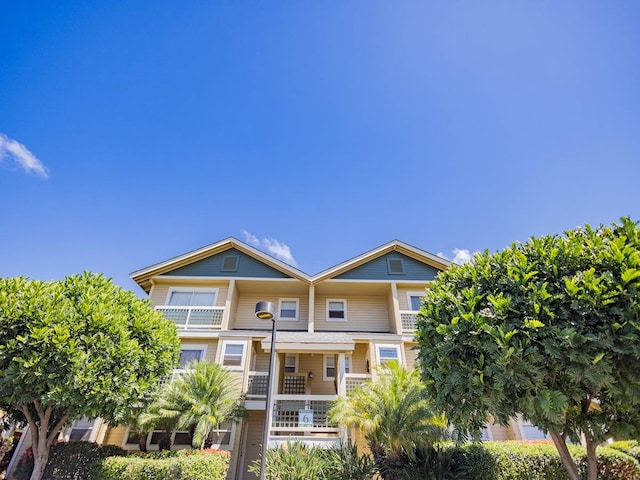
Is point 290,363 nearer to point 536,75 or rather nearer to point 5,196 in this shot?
point 5,196

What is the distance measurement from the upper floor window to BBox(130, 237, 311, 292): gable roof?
1.36 meters

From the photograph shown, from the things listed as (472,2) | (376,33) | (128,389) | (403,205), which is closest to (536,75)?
(472,2)

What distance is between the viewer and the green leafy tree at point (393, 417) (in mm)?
8844

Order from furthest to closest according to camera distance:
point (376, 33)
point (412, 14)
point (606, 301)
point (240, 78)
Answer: point (240, 78) → point (376, 33) → point (412, 14) → point (606, 301)

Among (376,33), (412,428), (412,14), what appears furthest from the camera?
(376,33)

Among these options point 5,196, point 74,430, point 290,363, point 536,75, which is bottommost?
point 74,430

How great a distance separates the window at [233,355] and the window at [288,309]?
3327mm

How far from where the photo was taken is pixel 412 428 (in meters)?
8.91

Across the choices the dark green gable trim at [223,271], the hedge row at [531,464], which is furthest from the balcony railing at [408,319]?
the hedge row at [531,464]

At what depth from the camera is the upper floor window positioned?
16.4m

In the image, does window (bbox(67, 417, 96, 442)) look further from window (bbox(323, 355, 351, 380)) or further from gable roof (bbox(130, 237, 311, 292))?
window (bbox(323, 355, 351, 380))

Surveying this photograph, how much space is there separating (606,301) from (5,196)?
16.1m

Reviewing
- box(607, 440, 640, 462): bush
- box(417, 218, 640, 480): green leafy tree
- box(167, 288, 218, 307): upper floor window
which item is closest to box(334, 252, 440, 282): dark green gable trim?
box(167, 288, 218, 307): upper floor window

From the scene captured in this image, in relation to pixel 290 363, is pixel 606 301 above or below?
below
